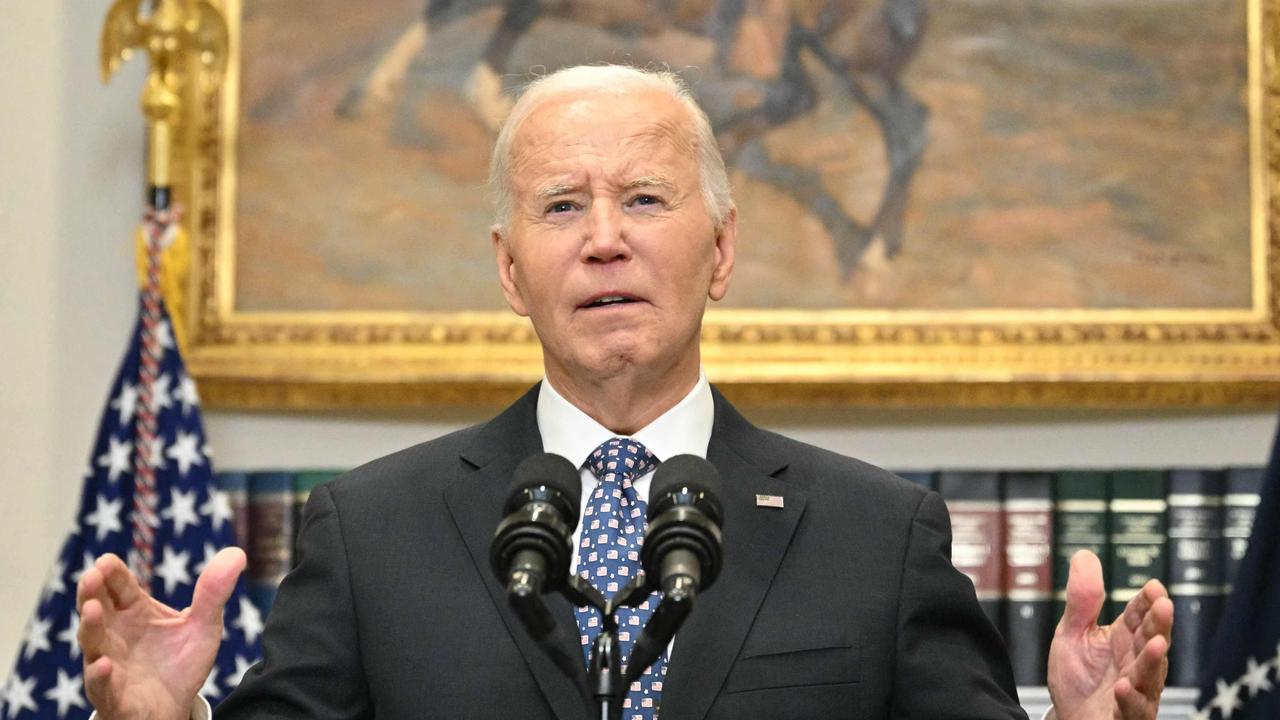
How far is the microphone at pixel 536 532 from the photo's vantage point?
1.71 m

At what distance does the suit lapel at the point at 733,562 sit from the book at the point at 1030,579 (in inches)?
72.2

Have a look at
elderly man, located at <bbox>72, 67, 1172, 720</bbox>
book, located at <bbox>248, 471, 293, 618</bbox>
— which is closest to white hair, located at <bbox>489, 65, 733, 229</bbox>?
elderly man, located at <bbox>72, 67, 1172, 720</bbox>

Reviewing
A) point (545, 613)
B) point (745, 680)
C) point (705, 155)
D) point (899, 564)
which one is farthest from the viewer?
point (705, 155)

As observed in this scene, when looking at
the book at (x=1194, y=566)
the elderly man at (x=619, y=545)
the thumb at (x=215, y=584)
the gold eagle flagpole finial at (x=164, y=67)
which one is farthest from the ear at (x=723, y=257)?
the gold eagle flagpole finial at (x=164, y=67)

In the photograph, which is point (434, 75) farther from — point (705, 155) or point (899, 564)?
point (899, 564)

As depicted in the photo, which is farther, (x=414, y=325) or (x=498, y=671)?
(x=414, y=325)

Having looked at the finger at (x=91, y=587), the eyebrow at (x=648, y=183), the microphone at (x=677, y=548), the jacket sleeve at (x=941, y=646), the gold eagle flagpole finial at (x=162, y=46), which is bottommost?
the jacket sleeve at (x=941, y=646)

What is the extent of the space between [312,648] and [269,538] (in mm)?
2115

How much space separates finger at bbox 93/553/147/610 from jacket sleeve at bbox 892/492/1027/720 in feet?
3.65

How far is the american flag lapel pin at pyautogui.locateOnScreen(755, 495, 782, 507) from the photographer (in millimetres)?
2588

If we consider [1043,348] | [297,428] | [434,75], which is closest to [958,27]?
[1043,348]

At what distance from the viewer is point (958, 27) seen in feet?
15.6

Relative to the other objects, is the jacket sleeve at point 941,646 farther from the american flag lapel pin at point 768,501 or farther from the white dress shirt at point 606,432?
the white dress shirt at point 606,432

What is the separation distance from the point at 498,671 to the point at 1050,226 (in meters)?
2.83
